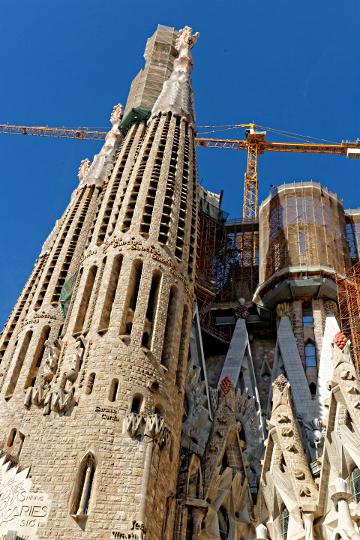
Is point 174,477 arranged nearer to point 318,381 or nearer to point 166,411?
point 166,411

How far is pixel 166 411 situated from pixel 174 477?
203cm

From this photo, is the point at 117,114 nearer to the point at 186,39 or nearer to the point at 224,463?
the point at 186,39

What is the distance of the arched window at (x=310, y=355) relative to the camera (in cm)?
3238

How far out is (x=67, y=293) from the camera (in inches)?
1152

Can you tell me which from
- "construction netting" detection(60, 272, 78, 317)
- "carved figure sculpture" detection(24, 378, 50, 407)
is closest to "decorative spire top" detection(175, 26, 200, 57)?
"construction netting" detection(60, 272, 78, 317)

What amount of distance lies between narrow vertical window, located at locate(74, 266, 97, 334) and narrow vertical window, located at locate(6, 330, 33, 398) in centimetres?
582

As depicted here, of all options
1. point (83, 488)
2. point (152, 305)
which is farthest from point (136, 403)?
point (152, 305)

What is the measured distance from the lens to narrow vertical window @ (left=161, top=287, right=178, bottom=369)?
74.0 ft

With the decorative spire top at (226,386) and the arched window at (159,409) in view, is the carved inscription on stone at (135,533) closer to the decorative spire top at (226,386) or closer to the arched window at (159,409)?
the arched window at (159,409)

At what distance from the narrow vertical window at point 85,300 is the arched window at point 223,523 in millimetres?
8151

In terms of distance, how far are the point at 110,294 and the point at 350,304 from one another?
585 inches

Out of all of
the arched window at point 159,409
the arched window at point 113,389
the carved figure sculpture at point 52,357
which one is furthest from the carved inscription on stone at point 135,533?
the carved figure sculpture at point 52,357

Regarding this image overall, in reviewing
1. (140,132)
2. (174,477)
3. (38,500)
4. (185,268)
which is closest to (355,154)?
(140,132)

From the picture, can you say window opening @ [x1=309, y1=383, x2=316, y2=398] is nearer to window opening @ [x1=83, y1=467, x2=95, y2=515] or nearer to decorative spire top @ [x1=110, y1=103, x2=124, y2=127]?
window opening @ [x1=83, y1=467, x2=95, y2=515]
